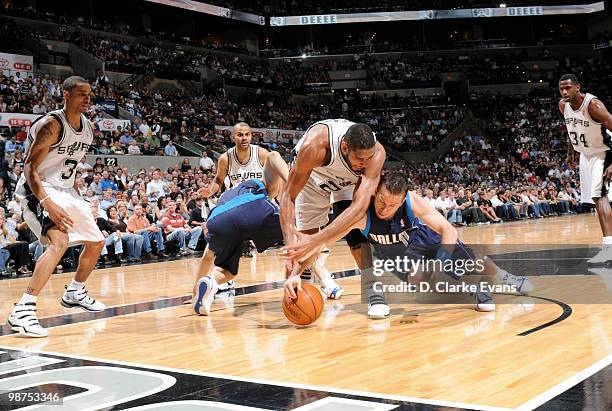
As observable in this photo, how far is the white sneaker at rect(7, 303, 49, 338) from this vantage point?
4.15 meters

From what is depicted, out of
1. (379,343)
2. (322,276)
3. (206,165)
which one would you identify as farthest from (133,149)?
(379,343)

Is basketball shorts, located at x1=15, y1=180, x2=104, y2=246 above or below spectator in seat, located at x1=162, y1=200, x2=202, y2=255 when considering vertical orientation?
above

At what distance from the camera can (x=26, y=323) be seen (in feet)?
13.8

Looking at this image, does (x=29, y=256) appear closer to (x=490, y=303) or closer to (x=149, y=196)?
(x=149, y=196)

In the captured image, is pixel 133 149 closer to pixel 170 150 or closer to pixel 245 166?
pixel 170 150

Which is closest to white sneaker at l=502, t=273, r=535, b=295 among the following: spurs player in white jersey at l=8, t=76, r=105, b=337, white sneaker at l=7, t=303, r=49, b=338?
spurs player in white jersey at l=8, t=76, r=105, b=337

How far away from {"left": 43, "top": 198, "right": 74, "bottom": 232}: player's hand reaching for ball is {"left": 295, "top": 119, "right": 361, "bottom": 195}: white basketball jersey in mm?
1639

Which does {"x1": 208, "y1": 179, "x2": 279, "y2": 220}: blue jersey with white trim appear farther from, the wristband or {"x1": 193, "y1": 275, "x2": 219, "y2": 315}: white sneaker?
the wristband

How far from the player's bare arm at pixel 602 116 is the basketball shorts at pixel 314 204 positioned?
9.55 ft

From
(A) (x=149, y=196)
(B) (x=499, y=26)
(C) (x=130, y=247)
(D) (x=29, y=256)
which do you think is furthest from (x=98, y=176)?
(B) (x=499, y=26)

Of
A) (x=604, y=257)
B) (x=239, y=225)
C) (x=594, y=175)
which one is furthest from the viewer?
(x=594, y=175)

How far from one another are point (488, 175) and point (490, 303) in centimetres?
2109

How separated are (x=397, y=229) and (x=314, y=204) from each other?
2.54 ft

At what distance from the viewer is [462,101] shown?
3152 cm
